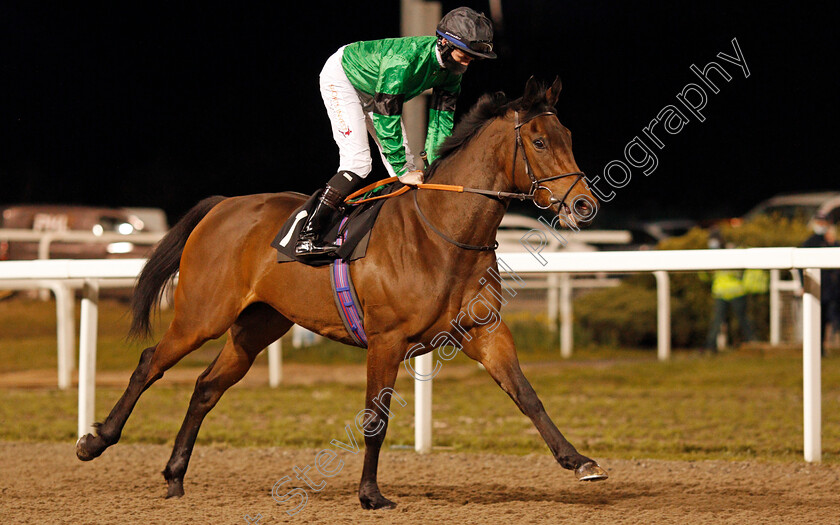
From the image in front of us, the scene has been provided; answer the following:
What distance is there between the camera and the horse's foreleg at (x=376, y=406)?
406 cm

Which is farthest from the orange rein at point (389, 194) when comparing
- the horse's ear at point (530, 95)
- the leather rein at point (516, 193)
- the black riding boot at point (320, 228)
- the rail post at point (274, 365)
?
the rail post at point (274, 365)

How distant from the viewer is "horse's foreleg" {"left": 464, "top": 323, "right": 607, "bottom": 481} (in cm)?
372

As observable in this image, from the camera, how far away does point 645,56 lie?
1878 cm

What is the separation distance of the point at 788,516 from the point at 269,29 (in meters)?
14.9

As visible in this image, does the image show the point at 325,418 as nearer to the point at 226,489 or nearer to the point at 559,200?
the point at 226,489

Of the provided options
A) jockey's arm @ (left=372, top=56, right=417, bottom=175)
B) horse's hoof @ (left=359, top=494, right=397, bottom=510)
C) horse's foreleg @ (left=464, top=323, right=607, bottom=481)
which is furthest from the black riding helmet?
horse's hoof @ (left=359, top=494, right=397, bottom=510)

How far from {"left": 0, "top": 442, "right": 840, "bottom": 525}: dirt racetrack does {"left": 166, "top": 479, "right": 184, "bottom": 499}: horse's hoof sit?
68mm

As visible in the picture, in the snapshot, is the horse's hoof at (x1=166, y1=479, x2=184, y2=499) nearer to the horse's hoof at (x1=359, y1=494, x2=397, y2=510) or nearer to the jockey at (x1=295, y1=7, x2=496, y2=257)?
the horse's hoof at (x1=359, y1=494, x2=397, y2=510)

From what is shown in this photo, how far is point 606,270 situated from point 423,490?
177 centimetres

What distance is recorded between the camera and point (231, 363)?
473 centimetres

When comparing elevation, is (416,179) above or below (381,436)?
above

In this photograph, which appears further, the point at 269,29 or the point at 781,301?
the point at 269,29

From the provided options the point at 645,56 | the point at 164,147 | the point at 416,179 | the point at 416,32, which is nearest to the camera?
the point at 416,179

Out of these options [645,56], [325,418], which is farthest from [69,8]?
[325,418]
